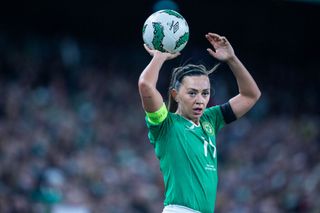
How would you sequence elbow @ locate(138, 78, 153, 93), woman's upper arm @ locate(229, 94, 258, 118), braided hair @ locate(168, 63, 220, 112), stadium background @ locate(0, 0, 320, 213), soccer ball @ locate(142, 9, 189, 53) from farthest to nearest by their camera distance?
stadium background @ locate(0, 0, 320, 213)
woman's upper arm @ locate(229, 94, 258, 118)
braided hair @ locate(168, 63, 220, 112)
soccer ball @ locate(142, 9, 189, 53)
elbow @ locate(138, 78, 153, 93)

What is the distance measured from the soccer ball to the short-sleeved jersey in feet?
1.80

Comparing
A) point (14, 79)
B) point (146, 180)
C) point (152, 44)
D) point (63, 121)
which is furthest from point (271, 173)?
point (152, 44)

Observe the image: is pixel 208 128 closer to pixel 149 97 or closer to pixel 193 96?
pixel 193 96

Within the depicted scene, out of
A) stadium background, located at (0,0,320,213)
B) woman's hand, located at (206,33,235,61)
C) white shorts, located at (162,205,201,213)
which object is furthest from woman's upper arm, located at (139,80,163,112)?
stadium background, located at (0,0,320,213)

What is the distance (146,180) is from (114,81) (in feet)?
12.3

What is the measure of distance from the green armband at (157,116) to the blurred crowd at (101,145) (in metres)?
5.87

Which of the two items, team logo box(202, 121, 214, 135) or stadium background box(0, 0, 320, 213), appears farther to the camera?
stadium background box(0, 0, 320, 213)

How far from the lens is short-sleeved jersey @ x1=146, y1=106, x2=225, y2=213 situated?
5.68 meters

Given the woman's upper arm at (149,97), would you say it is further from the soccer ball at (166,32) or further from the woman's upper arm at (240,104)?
the woman's upper arm at (240,104)

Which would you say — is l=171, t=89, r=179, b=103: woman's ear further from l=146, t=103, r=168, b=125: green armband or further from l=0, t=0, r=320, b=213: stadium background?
l=0, t=0, r=320, b=213: stadium background

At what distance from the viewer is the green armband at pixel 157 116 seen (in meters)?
5.63

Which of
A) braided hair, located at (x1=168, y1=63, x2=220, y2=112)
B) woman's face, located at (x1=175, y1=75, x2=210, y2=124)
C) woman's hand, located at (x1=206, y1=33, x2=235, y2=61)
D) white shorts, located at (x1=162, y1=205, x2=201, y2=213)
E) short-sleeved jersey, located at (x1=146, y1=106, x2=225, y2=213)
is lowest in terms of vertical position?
white shorts, located at (x1=162, y1=205, x2=201, y2=213)

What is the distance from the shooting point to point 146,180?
1410cm

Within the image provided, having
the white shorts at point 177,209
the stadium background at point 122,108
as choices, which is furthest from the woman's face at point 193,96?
the stadium background at point 122,108
